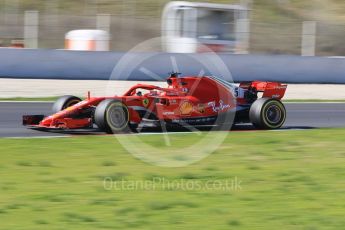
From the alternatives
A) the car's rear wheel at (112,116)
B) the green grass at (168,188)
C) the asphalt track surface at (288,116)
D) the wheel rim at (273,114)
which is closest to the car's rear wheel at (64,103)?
the asphalt track surface at (288,116)

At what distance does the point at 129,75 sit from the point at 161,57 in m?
1.12

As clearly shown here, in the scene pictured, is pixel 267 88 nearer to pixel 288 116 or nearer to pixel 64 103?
pixel 288 116

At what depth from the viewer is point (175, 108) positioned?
41.4 feet

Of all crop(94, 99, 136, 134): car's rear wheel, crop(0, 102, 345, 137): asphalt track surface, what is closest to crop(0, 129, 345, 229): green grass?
crop(94, 99, 136, 134): car's rear wheel

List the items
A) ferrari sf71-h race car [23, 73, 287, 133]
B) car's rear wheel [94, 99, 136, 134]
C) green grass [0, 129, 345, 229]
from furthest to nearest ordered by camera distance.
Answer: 1. ferrari sf71-h race car [23, 73, 287, 133]
2. car's rear wheel [94, 99, 136, 134]
3. green grass [0, 129, 345, 229]

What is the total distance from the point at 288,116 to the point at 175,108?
14.9ft

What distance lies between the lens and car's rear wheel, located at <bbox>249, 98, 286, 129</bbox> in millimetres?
13227

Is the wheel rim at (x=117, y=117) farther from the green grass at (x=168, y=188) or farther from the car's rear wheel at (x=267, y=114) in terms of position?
the car's rear wheel at (x=267, y=114)

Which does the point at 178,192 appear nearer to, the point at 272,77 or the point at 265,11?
the point at 272,77

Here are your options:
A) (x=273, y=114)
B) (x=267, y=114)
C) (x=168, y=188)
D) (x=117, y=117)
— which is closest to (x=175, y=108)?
(x=117, y=117)

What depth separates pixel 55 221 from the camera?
21.8ft

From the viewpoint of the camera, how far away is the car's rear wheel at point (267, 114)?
13.2m

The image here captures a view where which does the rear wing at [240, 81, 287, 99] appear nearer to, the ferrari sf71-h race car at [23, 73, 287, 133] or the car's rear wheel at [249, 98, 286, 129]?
the ferrari sf71-h race car at [23, 73, 287, 133]

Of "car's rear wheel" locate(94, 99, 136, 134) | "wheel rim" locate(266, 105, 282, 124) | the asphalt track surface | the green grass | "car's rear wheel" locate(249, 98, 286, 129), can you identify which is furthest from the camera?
"wheel rim" locate(266, 105, 282, 124)
